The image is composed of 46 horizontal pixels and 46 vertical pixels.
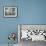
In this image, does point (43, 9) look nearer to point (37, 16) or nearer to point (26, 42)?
point (37, 16)

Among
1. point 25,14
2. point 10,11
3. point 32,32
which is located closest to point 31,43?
point 32,32

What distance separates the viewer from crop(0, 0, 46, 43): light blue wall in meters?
3.91

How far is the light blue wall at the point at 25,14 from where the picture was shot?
391cm

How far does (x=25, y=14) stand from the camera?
12.9ft

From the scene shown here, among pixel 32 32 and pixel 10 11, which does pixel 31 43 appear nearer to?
pixel 32 32

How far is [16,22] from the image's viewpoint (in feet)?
12.9

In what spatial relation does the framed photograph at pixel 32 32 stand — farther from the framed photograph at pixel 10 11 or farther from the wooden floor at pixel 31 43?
the framed photograph at pixel 10 11

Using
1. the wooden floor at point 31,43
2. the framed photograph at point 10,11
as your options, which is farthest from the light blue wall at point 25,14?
the wooden floor at point 31,43

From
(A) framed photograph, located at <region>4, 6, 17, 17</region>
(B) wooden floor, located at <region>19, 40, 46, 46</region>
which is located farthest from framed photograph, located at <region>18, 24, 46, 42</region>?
(A) framed photograph, located at <region>4, 6, 17, 17</region>

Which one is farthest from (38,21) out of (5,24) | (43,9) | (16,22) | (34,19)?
(5,24)

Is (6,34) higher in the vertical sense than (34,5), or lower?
lower

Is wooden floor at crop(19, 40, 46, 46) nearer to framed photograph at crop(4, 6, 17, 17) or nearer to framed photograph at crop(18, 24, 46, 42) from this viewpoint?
framed photograph at crop(18, 24, 46, 42)

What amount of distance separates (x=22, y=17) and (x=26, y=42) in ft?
2.38

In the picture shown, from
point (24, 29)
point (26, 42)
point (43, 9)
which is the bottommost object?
point (26, 42)
